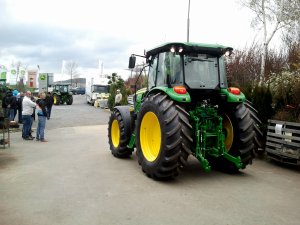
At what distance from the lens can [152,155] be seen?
7.06 m

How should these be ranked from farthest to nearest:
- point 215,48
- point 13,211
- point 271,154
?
1. point 271,154
2. point 215,48
3. point 13,211

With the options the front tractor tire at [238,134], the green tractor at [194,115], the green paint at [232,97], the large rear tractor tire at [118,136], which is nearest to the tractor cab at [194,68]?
the green tractor at [194,115]

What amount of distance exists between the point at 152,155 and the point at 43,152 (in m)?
4.02

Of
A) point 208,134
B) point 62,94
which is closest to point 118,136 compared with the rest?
point 208,134

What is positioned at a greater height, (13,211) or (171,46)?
(171,46)

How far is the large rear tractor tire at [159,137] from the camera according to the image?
6.20 m

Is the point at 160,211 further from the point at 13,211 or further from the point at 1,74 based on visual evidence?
the point at 1,74

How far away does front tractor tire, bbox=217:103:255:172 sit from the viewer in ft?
22.5

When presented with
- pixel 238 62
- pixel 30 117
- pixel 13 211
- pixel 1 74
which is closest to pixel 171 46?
pixel 13 211

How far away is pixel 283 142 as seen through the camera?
308 inches

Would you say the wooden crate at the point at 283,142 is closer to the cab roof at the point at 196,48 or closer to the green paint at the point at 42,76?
the cab roof at the point at 196,48

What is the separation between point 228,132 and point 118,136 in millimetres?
3116

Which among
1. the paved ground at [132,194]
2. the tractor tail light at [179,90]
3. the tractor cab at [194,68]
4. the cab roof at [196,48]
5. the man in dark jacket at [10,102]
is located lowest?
the paved ground at [132,194]

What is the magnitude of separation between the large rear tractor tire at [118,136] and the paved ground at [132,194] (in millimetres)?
224
